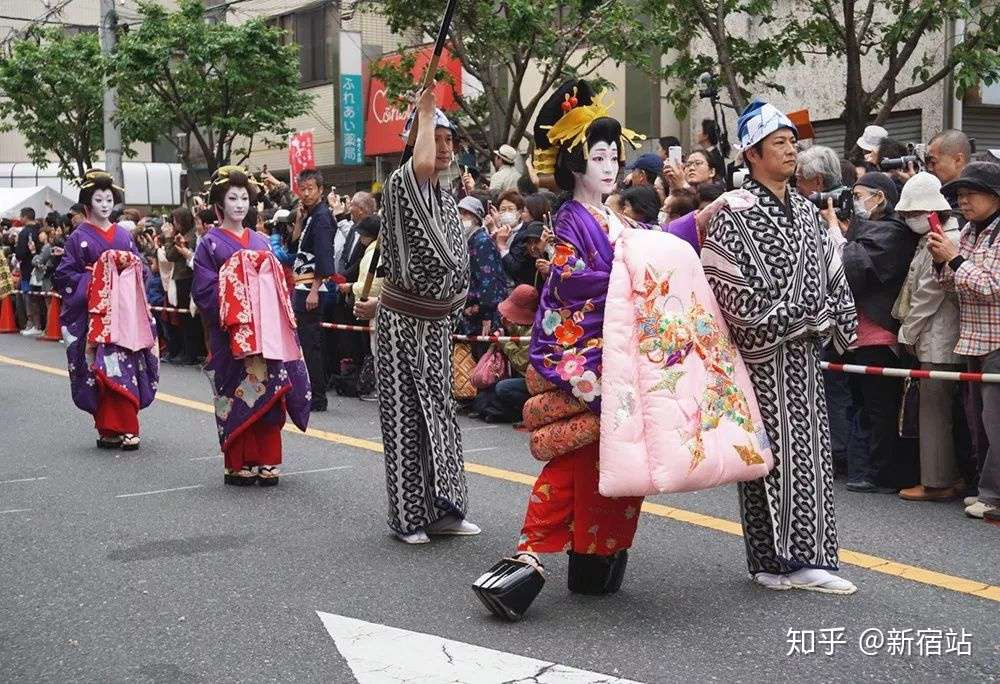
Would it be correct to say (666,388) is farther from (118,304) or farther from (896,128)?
(896,128)

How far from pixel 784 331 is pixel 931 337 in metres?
2.35

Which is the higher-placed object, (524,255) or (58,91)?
(58,91)

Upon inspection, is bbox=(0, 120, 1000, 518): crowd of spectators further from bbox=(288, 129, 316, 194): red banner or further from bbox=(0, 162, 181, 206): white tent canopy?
bbox=(0, 162, 181, 206): white tent canopy

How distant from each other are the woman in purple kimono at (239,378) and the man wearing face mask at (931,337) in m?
3.38

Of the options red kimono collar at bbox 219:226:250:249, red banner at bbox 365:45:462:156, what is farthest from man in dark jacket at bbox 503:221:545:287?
red banner at bbox 365:45:462:156

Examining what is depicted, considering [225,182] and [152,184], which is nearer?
[225,182]

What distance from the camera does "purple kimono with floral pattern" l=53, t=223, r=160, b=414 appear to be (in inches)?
344

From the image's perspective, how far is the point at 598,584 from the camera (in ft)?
15.9

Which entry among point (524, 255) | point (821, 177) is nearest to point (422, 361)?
point (821, 177)

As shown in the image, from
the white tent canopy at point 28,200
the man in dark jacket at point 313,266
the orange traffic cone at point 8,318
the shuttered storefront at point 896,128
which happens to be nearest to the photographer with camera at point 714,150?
the man in dark jacket at point 313,266

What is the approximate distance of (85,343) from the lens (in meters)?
8.87

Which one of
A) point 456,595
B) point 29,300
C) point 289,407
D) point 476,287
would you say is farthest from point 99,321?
point 29,300

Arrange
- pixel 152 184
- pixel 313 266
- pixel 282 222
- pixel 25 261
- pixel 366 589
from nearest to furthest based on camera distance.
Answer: pixel 366 589, pixel 313 266, pixel 282 222, pixel 25 261, pixel 152 184

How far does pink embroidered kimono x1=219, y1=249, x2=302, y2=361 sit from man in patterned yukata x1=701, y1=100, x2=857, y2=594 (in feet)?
10.5
